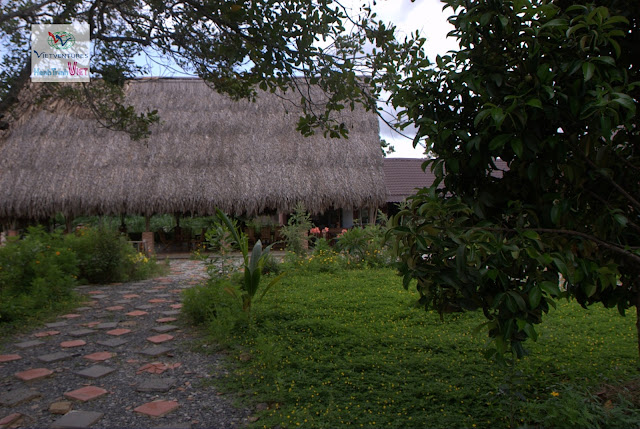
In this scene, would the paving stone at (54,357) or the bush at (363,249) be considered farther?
the bush at (363,249)

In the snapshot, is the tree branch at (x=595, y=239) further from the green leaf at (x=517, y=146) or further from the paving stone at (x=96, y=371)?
the paving stone at (x=96, y=371)

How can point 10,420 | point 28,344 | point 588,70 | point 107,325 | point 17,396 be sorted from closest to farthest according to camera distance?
point 588,70, point 10,420, point 17,396, point 28,344, point 107,325

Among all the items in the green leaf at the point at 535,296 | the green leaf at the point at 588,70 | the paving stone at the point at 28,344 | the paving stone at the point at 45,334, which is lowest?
the paving stone at the point at 45,334

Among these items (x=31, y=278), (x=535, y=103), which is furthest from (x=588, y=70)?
(x=31, y=278)

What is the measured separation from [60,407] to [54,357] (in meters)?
1.05

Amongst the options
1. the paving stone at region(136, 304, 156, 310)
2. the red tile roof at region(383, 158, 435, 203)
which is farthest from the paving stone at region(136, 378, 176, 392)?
the red tile roof at region(383, 158, 435, 203)

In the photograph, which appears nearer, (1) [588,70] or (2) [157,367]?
(1) [588,70]

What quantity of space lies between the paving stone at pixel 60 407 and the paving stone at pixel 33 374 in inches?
21.3

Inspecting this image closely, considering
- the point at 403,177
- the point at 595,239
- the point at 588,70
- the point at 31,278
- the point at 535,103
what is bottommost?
the point at 31,278

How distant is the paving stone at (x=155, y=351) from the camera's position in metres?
3.42

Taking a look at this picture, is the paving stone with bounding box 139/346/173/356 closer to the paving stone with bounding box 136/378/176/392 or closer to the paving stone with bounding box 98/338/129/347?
the paving stone with bounding box 98/338/129/347

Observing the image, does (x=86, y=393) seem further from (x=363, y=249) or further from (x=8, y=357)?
(x=363, y=249)

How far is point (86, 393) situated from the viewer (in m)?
2.65

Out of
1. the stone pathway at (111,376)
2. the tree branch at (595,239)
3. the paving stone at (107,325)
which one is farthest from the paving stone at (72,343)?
the tree branch at (595,239)
